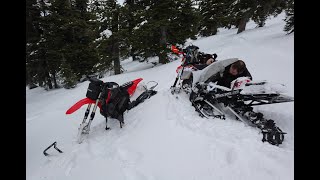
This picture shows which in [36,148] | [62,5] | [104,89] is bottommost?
[36,148]

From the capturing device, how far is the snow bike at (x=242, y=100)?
3.76 m

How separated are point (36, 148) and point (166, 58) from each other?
1287 centimetres

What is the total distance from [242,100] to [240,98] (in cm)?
18

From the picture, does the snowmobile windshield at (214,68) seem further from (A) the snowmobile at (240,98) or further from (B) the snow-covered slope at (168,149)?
(B) the snow-covered slope at (168,149)

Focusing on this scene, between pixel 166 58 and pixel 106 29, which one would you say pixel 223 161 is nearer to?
pixel 166 58

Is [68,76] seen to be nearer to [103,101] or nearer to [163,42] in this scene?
[163,42]

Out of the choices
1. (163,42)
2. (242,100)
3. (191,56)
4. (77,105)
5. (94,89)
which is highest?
(163,42)

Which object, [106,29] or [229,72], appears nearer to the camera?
[229,72]

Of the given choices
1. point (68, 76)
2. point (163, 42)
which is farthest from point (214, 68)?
point (68, 76)

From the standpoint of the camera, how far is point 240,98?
450 centimetres

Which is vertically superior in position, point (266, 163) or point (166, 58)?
point (166, 58)

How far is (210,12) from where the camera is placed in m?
23.7
